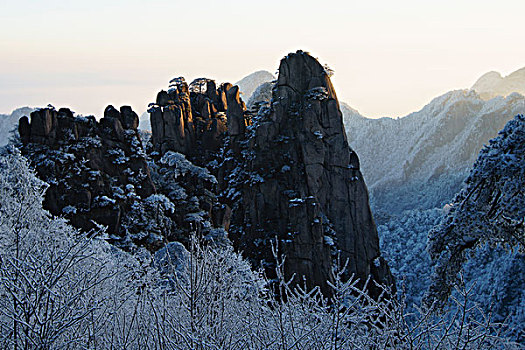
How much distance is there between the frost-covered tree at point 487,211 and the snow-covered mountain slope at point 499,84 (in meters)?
167

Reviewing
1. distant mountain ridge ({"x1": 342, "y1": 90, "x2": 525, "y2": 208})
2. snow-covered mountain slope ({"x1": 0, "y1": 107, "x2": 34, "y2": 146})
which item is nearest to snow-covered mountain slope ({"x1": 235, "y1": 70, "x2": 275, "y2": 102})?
distant mountain ridge ({"x1": 342, "y1": 90, "x2": 525, "y2": 208})

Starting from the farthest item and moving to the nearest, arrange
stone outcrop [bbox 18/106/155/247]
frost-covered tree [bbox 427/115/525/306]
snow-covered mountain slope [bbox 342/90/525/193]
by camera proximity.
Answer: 1. snow-covered mountain slope [bbox 342/90/525/193]
2. stone outcrop [bbox 18/106/155/247]
3. frost-covered tree [bbox 427/115/525/306]

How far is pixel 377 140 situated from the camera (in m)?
155

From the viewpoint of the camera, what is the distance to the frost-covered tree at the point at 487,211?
8.62m

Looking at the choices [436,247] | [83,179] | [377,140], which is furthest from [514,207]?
[377,140]

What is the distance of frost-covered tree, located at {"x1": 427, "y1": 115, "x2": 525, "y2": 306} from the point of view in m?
8.62

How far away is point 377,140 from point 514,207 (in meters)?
151

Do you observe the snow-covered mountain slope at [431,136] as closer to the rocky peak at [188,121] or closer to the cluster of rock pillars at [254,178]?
the rocky peak at [188,121]

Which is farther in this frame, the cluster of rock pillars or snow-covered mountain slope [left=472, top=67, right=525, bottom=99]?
snow-covered mountain slope [left=472, top=67, right=525, bottom=99]

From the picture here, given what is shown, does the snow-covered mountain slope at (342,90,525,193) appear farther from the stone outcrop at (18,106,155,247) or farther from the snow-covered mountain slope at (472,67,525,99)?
the stone outcrop at (18,106,155,247)

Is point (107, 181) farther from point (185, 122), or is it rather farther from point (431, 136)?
point (431, 136)

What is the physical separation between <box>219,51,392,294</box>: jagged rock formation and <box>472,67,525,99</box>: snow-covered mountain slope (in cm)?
14331

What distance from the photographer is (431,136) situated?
13462 cm

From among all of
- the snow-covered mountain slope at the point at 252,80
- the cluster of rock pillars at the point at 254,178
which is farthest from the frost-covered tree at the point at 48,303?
the snow-covered mountain slope at the point at 252,80
